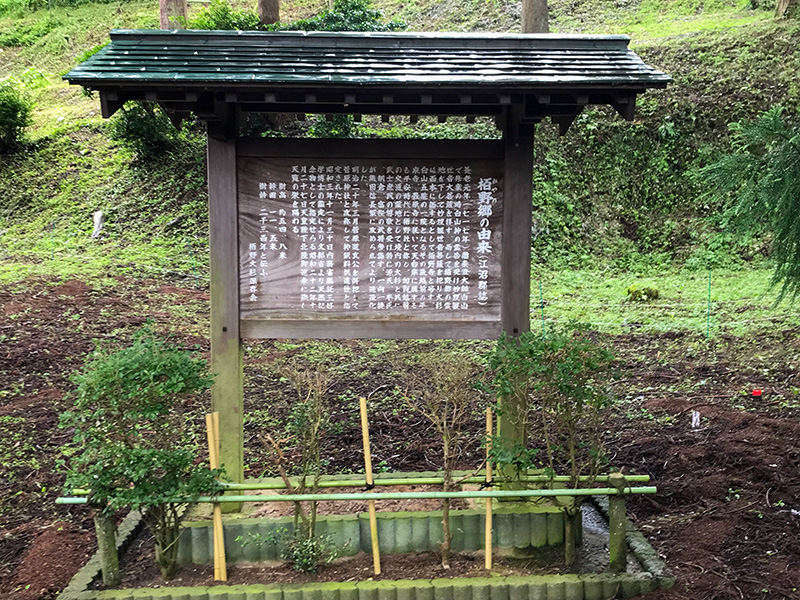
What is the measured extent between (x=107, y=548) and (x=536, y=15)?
1301cm

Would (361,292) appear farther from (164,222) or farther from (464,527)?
(164,222)

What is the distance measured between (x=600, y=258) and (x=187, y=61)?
1084 cm

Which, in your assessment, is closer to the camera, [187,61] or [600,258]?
[187,61]

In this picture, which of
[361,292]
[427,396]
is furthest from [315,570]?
[361,292]

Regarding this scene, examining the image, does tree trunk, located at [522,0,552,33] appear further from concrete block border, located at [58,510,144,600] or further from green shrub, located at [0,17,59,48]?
green shrub, located at [0,17,59,48]

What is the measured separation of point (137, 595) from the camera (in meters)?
3.94

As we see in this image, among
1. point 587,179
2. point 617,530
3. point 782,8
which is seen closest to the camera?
point 617,530

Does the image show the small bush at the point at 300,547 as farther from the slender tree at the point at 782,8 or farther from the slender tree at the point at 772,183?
the slender tree at the point at 782,8

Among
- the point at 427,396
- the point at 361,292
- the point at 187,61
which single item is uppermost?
the point at 187,61

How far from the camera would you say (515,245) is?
4828 millimetres

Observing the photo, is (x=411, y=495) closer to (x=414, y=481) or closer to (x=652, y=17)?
(x=414, y=481)

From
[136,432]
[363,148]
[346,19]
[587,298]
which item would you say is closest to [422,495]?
[136,432]

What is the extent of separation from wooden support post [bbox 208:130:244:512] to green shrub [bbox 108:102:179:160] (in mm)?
11213

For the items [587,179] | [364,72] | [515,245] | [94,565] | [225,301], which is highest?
[364,72]
